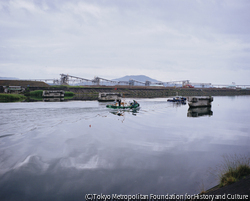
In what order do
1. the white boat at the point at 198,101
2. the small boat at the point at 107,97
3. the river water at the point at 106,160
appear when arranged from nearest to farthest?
the river water at the point at 106,160 < the white boat at the point at 198,101 < the small boat at the point at 107,97

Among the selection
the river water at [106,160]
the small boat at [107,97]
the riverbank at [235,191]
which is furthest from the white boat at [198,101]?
the riverbank at [235,191]

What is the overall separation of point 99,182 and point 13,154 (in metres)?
11.5

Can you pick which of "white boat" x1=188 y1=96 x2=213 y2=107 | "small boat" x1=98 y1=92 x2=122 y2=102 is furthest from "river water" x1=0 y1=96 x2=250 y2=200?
"small boat" x1=98 y1=92 x2=122 y2=102

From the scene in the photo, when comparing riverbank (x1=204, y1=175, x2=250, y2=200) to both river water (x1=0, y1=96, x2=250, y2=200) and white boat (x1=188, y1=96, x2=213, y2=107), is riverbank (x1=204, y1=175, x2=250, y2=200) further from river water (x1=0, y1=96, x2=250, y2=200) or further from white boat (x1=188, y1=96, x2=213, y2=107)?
white boat (x1=188, y1=96, x2=213, y2=107)

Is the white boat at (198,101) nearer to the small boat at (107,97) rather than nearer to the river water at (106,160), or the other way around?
the small boat at (107,97)

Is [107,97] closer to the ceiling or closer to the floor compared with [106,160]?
closer to the ceiling

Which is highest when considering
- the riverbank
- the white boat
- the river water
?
the white boat

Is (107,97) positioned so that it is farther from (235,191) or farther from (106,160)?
(235,191)

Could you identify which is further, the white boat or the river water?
the white boat

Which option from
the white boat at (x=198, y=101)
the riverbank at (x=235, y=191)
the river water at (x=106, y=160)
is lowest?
the river water at (x=106, y=160)

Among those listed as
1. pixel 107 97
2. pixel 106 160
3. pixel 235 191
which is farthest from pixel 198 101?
pixel 235 191

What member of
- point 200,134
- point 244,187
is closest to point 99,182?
point 244,187

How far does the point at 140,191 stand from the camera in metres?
13.0

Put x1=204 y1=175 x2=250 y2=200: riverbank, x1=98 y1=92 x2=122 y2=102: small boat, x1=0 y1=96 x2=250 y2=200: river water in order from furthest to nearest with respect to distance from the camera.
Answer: x1=98 y1=92 x2=122 y2=102: small boat, x1=0 y1=96 x2=250 y2=200: river water, x1=204 y1=175 x2=250 y2=200: riverbank
